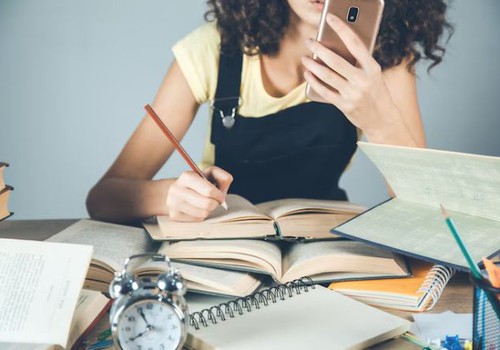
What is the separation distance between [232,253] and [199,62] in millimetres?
776

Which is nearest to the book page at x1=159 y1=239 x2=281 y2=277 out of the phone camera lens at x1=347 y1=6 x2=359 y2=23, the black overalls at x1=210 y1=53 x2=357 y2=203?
the phone camera lens at x1=347 y1=6 x2=359 y2=23

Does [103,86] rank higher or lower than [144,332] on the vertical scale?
lower

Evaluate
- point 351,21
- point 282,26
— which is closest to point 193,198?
point 351,21

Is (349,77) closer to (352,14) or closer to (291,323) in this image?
(352,14)

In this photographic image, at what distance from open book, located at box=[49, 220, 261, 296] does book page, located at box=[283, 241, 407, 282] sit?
60 mm

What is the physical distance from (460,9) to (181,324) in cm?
217

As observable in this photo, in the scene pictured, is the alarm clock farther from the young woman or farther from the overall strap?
the overall strap

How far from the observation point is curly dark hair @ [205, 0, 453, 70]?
1690mm

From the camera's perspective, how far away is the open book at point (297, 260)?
3.22ft

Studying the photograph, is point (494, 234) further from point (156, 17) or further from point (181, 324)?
point (156, 17)

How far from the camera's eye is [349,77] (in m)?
1.29

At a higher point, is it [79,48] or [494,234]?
[494,234]

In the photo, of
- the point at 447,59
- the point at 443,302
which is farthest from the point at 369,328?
the point at 447,59

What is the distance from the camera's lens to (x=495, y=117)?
2662 mm
